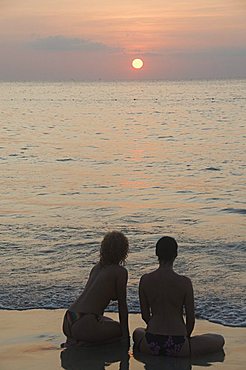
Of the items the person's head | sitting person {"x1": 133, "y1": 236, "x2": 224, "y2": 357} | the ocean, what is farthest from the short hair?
the ocean

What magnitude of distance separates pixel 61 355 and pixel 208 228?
6277 mm

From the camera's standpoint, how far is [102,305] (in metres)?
6.44

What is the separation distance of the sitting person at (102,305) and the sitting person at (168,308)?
0.38 metres

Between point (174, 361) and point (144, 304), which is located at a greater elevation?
point (144, 304)

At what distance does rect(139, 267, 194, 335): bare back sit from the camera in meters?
5.98

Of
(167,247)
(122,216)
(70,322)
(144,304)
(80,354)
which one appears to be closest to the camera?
(167,247)

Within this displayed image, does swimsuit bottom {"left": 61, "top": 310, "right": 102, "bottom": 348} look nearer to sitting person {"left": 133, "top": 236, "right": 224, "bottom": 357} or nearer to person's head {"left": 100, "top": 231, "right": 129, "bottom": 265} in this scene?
person's head {"left": 100, "top": 231, "right": 129, "bottom": 265}

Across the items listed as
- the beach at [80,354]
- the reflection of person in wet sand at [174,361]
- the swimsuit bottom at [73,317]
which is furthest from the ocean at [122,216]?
the swimsuit bottom at [73,317]

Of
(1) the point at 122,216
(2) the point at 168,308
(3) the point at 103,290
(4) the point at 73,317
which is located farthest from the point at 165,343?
(1) the point at 122,216

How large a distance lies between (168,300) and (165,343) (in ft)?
1.18

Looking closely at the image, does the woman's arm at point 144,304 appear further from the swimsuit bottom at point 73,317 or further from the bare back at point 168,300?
Result: the swimsuit bottom at point 73,317

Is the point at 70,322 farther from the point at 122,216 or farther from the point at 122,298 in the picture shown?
the point at 122,216

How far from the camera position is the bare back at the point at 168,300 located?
235 inches

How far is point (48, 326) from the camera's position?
718cm
